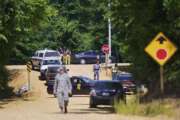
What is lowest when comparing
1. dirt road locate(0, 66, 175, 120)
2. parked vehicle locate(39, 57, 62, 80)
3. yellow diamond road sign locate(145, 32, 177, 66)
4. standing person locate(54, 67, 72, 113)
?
dirt road locate(0, 66, 175, 120)

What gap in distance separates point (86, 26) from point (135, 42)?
61528 mm

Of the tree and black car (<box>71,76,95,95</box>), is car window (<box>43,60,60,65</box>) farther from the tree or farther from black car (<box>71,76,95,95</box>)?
the tree

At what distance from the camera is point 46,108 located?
→ 119 feet

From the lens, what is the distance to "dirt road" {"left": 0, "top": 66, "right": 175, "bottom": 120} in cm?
2614

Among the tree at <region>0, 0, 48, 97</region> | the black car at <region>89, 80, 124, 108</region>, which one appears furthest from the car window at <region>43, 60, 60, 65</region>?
the black car at <region>89, 80, 124, 108</region>

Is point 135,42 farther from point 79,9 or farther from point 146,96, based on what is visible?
point 79,9

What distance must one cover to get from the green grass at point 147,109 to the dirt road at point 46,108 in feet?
1.97

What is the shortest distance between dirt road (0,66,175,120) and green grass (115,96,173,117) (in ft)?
1.97

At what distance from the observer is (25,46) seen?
8362cm

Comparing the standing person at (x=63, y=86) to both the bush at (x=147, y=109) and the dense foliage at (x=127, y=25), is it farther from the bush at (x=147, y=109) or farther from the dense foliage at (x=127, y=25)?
the dense foliage at (x=127, y=25)

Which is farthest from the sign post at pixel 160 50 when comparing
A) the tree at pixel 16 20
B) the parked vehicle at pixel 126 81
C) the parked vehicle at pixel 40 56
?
the parked vehicle at pixel 40 56

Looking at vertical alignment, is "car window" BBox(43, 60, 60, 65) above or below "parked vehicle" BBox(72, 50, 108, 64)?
below

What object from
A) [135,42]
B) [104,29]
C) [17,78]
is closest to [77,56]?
[104,29]

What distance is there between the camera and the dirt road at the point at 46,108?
1029 inches
